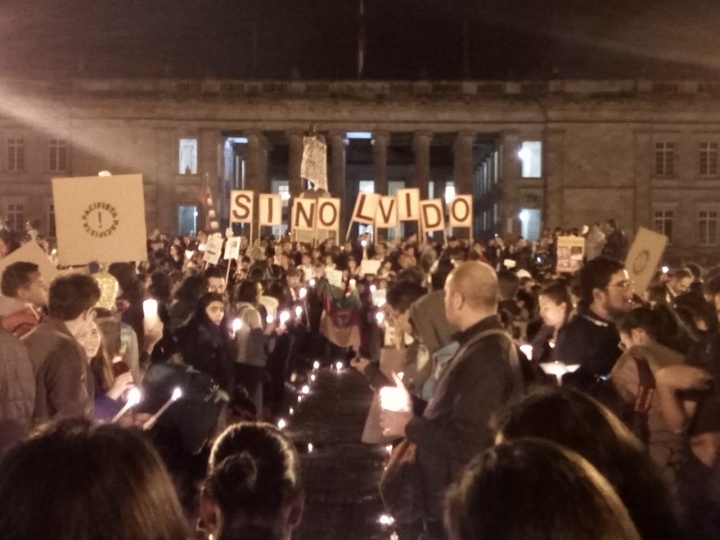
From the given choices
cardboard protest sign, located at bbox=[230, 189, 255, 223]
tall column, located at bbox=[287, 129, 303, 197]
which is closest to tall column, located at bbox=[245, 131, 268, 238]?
tall column, located at bbox=[287, 129, 303, 197]

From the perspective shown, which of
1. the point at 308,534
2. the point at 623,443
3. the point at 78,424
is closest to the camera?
the point at 78,424

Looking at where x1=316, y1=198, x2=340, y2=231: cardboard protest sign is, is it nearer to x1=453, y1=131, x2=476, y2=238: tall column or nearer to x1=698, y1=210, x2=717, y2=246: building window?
x1=453, y1=131, x2=476, y2=238: tall column

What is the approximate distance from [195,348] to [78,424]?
563 cm

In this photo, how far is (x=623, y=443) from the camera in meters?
2.33

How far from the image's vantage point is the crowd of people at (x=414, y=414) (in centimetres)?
170

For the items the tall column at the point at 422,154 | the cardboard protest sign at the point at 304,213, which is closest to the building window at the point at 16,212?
the tall column at the point at 422,154

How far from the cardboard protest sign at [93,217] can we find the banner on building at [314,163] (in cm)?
1686

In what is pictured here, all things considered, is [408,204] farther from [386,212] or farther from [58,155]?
[58,155]

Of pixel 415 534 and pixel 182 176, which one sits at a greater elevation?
pixel 182 176

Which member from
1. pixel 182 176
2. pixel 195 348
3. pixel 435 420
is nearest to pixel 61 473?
pixel 435 420

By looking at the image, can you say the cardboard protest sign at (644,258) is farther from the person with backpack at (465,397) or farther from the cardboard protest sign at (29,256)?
the person with backpack at (465,397)

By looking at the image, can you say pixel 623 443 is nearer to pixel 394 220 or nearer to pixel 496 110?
pixel 394 220

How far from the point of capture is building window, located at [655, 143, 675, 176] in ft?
188

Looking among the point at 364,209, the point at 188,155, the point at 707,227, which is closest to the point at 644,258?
the point at 364,209
